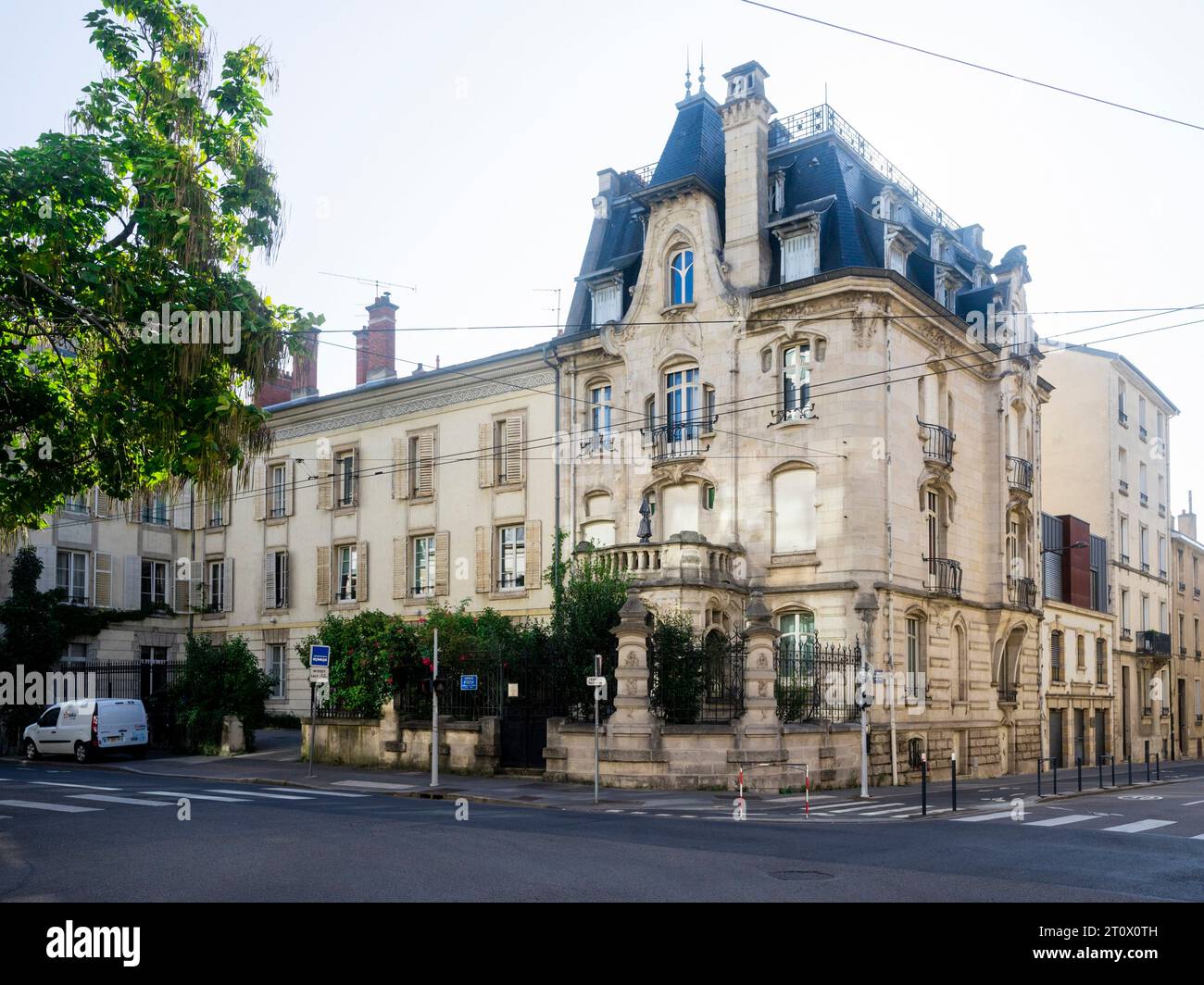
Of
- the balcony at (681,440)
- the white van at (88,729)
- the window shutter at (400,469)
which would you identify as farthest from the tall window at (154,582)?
the balcony at (681,440)

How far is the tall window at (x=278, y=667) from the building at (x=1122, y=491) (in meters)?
30.6

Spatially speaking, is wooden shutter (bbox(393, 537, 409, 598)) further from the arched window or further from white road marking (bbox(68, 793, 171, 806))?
white road marking (bbox(68, 793, 171, 806))

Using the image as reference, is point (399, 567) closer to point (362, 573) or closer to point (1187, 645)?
point (362, 573)

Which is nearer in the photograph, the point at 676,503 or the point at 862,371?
the point at 862,371

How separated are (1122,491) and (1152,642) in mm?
7073

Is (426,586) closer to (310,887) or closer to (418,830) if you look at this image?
(418,830)

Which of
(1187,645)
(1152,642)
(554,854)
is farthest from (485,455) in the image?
(1187,645)

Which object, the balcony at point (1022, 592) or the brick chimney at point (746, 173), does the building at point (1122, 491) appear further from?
the brick chimney at point (746, 173)

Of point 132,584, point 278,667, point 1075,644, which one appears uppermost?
point 132,584

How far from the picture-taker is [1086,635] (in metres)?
45.2

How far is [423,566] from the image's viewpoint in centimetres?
3953
